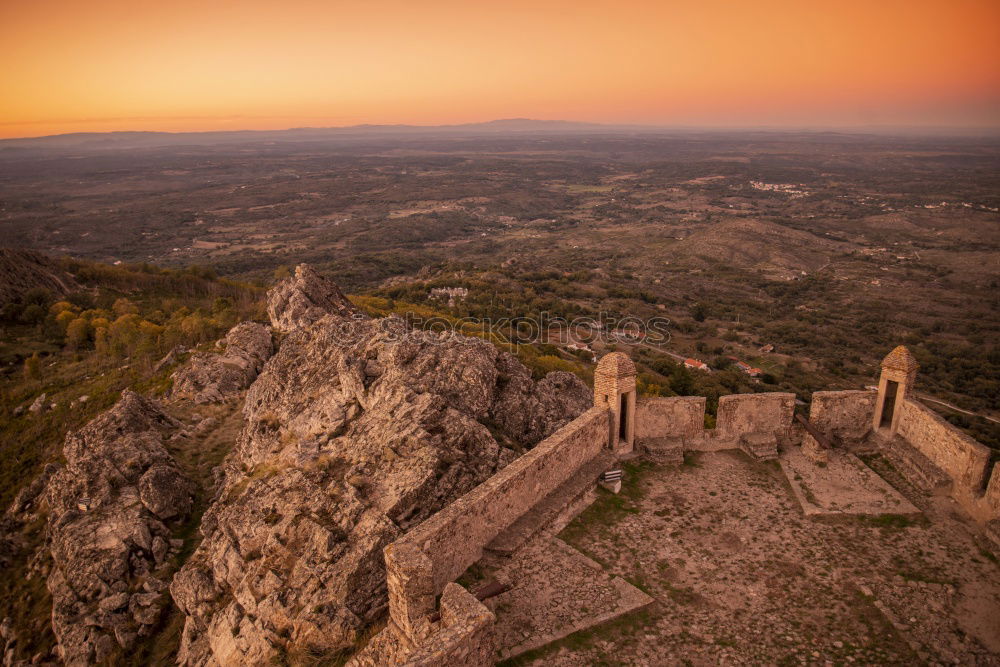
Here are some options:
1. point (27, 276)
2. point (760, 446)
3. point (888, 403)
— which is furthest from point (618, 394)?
point (27, 276)

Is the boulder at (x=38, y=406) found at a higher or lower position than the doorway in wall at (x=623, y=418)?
lower

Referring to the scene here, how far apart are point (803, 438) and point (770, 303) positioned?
64.0 m

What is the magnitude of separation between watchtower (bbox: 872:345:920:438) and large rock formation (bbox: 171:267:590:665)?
793cm

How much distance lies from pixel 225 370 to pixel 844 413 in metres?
20.8

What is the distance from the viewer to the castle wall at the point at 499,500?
8633 mm

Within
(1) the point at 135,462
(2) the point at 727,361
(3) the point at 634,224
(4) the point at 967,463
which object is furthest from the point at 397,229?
(4) the point at 967,463

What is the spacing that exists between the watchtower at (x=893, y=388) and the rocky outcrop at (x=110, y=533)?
1739 cm

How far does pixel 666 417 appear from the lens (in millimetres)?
13273

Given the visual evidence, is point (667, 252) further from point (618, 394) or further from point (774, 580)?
point (774, 580)

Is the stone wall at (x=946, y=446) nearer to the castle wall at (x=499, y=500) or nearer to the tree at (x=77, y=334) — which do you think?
the castle wall at (x=499, y=500)

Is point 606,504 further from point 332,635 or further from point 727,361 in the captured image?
point 727,361

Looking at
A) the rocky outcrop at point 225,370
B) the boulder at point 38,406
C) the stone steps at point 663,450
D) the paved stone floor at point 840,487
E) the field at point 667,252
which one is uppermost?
the stone steps at point 663,450

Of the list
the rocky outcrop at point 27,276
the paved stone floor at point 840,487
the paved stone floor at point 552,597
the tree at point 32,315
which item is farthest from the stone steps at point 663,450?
the rocky outcrop at point 27,276

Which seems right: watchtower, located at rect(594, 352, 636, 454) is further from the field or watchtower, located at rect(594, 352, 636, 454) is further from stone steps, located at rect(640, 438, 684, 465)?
the field
